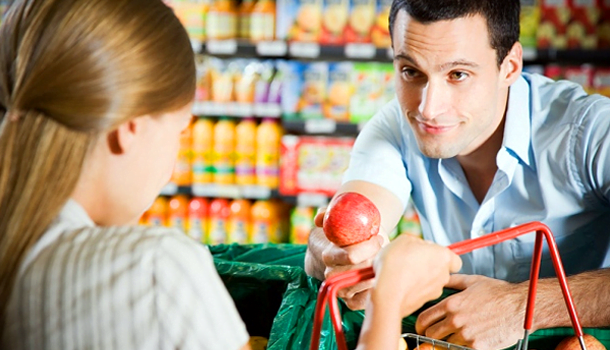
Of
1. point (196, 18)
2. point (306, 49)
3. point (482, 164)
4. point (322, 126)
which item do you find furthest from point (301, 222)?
point (482, 164)

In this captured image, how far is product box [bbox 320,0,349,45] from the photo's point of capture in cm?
387

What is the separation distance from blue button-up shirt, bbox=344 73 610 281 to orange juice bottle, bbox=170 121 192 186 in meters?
2.32

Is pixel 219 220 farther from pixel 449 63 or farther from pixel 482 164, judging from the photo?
pixel 449 63

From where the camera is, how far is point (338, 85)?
3.92m

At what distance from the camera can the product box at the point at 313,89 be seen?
155 inches

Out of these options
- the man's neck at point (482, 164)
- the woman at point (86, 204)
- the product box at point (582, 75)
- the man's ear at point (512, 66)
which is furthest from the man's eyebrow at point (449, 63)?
the product box at point (582, 75)

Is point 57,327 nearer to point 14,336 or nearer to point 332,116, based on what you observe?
point 14,336

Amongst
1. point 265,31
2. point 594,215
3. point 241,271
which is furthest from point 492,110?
point 265,31

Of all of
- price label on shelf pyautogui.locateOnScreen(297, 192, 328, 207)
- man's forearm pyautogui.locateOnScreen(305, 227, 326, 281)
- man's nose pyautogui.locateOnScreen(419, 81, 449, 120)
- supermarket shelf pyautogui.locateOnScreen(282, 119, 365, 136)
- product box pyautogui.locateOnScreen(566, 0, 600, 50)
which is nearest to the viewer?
man's forearm pyautogui.locateOnScreen(305, 227, 326, 281)

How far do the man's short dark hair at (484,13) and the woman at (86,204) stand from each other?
3.15 ft

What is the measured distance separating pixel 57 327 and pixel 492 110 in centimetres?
131

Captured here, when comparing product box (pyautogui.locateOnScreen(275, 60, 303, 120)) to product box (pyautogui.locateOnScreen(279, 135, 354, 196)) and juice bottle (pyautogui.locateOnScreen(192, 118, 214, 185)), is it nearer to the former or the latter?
product box (pyautogui.locateOnScreen(279, 135, 354, 196))

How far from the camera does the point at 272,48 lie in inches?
154

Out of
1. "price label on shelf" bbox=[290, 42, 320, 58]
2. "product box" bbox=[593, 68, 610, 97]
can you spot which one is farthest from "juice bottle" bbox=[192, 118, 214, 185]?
"product box" bbox=[593, 68, 610, 97]
